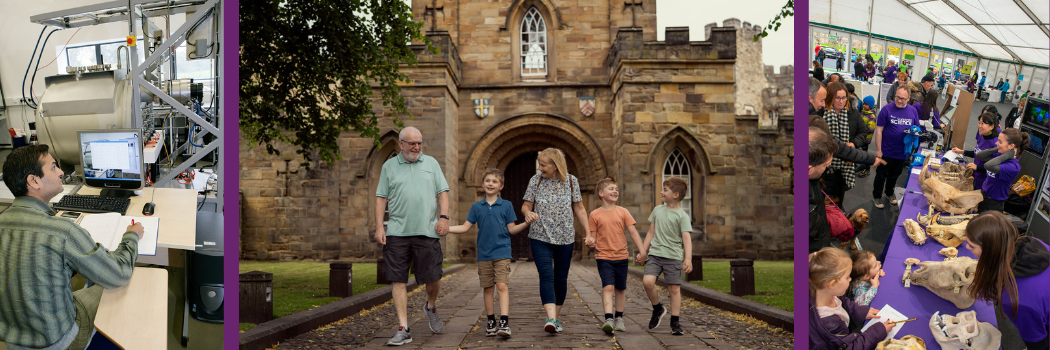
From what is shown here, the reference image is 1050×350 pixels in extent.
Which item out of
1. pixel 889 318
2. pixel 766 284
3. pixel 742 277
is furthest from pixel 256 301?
pixel 766 284

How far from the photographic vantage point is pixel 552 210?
4812mm

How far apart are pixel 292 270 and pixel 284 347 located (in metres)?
8.50

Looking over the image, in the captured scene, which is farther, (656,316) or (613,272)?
(656,316)

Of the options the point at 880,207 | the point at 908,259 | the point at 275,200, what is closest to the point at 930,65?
the point at 880,207

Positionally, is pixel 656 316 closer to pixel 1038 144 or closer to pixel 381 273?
pixel 1038 144

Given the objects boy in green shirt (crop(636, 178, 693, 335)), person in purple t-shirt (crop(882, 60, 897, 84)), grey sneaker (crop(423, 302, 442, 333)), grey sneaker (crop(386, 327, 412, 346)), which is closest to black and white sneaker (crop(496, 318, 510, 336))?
grey sneaker (crop(423, 302, 442, 333))

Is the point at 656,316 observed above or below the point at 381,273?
above

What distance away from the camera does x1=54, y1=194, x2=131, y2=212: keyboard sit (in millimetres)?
3434

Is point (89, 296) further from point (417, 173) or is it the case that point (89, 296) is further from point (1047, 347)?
point (1047, 347)

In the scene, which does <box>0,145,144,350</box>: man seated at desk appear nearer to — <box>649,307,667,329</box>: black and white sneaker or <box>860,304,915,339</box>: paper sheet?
<box>649,307,667,329</box>: black and white sneaker

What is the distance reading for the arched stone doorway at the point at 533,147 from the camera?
15562 millimetres

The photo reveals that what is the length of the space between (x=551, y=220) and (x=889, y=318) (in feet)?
7.71

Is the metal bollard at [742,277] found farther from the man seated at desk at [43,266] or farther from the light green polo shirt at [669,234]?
the man seated at desk at [43,266]

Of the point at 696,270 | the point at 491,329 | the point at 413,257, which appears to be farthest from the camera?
the point at 696,270
